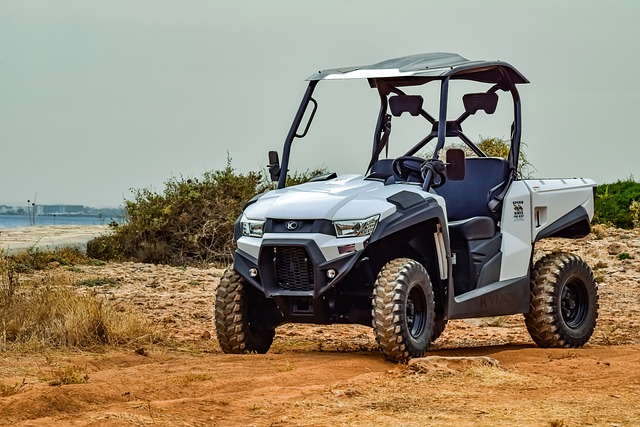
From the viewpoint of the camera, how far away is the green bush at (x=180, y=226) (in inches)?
872

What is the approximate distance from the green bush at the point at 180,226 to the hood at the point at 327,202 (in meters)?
10.7

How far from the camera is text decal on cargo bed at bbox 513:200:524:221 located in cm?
1236

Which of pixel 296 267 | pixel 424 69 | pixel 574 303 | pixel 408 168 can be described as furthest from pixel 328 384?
pixel 574 303

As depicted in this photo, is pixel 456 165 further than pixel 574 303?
No

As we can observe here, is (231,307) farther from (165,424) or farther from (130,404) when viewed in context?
(165,424)

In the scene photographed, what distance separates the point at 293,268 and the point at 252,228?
612 mm

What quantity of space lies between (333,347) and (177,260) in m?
9.37

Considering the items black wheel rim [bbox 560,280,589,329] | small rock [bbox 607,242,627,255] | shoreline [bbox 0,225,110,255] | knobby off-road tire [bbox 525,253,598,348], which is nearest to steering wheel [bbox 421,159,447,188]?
knobby off-road tire [bbox 525,253,598,348]

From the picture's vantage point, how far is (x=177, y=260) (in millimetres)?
22078

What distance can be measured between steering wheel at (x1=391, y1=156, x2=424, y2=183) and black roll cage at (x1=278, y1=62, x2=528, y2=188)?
14.8 inches

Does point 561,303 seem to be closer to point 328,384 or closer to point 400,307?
point 400,307

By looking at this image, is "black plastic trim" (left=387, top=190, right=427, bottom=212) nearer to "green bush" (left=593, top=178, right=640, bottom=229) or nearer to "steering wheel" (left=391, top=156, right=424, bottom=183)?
"steering wheel" (left=391, top=156, right=424, bottom=183)

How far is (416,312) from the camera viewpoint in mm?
10953

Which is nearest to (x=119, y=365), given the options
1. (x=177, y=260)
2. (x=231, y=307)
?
(x=231, y=307)
